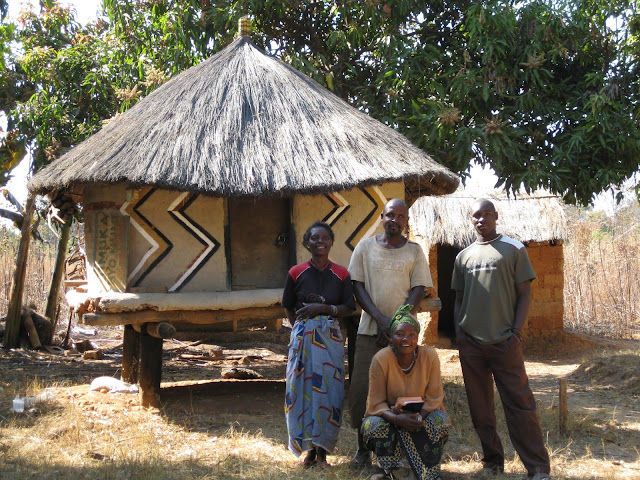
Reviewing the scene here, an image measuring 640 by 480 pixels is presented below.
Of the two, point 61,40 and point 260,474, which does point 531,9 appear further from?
point 61,40

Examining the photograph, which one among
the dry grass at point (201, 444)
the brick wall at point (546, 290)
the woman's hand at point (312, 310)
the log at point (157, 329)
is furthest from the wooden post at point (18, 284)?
the brick wall at point (546, 290)

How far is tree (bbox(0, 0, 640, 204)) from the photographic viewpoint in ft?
24.6

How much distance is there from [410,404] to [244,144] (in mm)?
3067

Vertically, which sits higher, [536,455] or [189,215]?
[189,215]

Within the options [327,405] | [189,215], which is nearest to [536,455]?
[327,405]

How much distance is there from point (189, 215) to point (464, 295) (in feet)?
9.18

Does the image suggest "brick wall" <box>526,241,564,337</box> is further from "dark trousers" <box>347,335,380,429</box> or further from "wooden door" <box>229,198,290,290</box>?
"dark trousers" <box>347,335,380,429</box>

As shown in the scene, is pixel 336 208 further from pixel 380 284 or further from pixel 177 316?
pixel 380 284

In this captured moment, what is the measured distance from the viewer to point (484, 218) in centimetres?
426

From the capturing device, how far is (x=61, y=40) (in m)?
10.3

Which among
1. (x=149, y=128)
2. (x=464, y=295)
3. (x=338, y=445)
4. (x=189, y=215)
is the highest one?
(x=149, y=128)

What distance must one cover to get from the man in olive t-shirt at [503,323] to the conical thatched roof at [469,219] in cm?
699

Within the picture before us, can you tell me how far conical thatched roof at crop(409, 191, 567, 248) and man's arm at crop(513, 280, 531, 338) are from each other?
7021 mm

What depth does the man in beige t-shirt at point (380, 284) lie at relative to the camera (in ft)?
14.4
